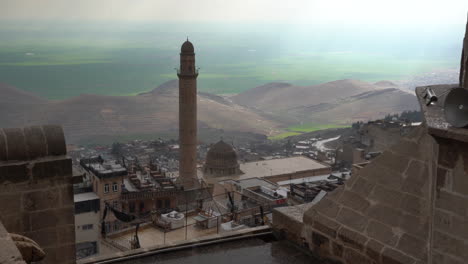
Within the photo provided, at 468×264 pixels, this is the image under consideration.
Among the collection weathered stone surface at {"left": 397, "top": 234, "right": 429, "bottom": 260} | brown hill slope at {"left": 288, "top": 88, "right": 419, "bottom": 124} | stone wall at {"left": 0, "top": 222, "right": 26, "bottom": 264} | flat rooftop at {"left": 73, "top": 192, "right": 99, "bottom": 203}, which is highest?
stone wall at {"left": 0, "top": 222, "right": 26, "bottom": 264}

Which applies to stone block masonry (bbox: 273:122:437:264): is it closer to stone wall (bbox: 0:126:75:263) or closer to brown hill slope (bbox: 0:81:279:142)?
stone wall (bbox: 0:126:75:263)

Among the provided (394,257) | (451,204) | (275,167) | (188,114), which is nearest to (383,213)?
(394,257)

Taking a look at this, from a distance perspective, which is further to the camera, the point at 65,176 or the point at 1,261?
the point at 65,176

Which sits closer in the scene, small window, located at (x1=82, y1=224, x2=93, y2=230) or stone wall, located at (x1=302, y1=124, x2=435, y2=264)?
stone wall, located at (x1=302, y1=124, x2=435, y2=264)

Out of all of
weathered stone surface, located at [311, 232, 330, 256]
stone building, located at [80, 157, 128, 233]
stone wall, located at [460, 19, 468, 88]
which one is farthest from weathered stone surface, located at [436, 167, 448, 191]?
stone building, located at [80, 157, 128, 233]

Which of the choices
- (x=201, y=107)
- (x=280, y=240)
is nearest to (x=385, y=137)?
(x=280, y=240)

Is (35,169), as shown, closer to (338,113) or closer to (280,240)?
(280,240)

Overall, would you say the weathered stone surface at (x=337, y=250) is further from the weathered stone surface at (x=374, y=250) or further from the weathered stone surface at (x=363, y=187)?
the weathered stone surface at (x=363, y=187)
